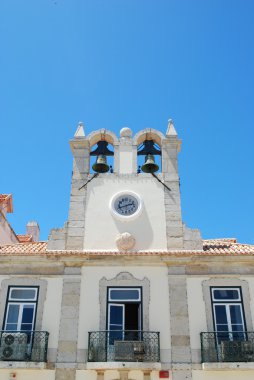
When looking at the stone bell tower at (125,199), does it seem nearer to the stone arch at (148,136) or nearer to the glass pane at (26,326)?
the stone arch at (148,136)

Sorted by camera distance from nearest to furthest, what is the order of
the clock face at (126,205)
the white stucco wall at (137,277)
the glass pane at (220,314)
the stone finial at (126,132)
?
1. the white stucco wall at (137,277)
2. the glass pane at (220,314)
3. the clock face at (126,205)
4. the stone finial at (126,132)

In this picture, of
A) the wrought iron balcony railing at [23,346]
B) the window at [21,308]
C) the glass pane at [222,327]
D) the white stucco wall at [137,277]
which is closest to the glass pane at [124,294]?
the white stucco wall at [137,277]

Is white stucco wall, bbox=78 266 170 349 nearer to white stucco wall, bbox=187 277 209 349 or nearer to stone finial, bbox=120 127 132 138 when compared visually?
white stucco wall, bbox=187 277 209 349

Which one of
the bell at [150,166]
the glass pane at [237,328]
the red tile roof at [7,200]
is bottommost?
the glass pane at [237,328]

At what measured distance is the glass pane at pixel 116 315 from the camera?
1205cm

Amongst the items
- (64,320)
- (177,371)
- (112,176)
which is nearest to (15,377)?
(64,320)

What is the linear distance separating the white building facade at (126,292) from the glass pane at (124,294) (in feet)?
0.09

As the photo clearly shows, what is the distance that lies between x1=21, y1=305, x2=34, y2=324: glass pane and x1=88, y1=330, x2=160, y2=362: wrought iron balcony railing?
5.82ft

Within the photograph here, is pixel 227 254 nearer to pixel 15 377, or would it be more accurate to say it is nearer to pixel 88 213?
pixel 88 213

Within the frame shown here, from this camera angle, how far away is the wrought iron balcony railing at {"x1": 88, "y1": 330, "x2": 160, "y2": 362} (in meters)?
11.3

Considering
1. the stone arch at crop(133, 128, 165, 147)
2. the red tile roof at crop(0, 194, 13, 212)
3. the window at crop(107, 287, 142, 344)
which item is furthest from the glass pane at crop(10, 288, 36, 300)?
the red tile roof at crop(0, 194, 13, 212)

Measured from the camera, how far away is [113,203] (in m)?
13.7

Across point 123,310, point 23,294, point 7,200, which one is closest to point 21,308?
point 23,294

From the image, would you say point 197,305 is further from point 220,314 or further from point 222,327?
A: point 222,327
